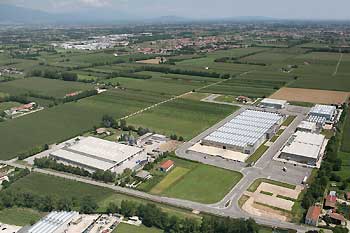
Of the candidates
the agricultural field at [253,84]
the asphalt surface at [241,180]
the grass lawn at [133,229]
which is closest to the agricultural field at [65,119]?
the asphalt surface at [241,180]

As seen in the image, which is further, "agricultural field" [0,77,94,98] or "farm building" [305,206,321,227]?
"agricultural field" [0,77,94,98]

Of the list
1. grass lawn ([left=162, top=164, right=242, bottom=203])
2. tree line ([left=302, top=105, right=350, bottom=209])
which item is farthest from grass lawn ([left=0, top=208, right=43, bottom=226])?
tree line ([left=302, top=105, right=350, bottom=209])

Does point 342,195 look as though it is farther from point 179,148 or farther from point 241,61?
point 241,61

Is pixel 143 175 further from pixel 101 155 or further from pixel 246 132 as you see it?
pixel 246 132

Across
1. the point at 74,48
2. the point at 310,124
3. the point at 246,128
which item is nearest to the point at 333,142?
the point at 310,124

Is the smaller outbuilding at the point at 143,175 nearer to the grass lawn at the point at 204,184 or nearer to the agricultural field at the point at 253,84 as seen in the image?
the grass lawn at the point at 204,184

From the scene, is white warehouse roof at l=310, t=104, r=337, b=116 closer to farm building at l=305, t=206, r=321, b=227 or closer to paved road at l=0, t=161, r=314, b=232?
paved road at l=0, t=161, r=314, b=232
